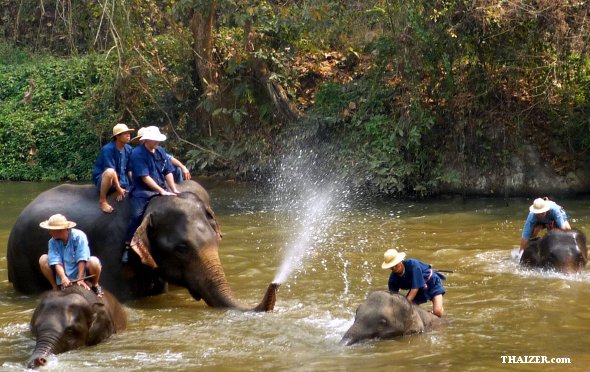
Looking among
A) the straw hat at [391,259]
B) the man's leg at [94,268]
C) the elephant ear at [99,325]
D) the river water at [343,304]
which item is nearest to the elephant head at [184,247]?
the river water at [343,304]

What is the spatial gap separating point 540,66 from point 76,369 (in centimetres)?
1135

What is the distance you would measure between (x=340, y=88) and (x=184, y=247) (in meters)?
9.88

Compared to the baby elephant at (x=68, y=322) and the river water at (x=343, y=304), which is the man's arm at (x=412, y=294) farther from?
the baby elephant at (x=68, y=322)

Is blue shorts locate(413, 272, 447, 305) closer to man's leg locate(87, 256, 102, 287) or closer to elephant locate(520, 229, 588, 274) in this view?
elephant locate(520, 229, 588, 274)

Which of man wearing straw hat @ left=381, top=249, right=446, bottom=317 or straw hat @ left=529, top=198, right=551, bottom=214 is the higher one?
straw hat @ left=529, top=198, right=551, bottom=214

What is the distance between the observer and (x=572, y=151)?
17.6 m

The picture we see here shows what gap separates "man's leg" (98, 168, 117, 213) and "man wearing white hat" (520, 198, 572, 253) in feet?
16.5

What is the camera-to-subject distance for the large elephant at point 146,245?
412 inches

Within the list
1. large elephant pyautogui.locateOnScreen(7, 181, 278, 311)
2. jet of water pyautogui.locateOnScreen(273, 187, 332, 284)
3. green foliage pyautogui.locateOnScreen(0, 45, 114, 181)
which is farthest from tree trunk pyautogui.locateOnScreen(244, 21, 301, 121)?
large elephant pyautogui.locateOnScreen(7, 181, 278, 311)

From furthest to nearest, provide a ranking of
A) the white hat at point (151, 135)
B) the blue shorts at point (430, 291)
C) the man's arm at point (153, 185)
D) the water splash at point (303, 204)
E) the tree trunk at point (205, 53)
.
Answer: the tree trunk at point (205, 53) → the water splash at point (303, 204) → the white hat at point (151, 135) → the man's arm at point (153, 185) → the blue shorts at point (430, 291)

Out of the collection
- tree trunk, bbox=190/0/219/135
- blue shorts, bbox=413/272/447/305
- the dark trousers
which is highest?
tree trunk, bbox=190/0/219/135

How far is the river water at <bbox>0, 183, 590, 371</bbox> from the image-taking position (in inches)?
333

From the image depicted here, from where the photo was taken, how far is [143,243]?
34.4 ft

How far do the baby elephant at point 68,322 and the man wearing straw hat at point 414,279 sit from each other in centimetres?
269
